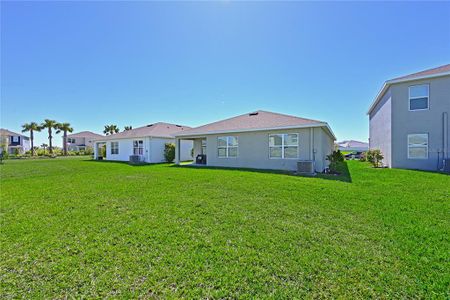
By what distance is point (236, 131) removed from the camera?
14.5 meters

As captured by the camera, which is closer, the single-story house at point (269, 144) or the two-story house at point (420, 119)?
the two-story house at point (420, 119)

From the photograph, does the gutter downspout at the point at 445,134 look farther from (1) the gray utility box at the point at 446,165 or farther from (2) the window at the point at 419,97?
(2) the window at the point at 419,97

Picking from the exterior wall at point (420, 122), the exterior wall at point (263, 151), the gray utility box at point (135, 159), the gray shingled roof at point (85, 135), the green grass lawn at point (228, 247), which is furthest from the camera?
the gray shingled roof at point (85, 135)

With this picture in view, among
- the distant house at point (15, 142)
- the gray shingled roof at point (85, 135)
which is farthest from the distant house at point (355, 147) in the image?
the distant house at point (15, 142)

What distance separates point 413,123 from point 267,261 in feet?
48.1

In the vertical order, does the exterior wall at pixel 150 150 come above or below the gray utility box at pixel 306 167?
above

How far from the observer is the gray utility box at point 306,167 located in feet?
37.0

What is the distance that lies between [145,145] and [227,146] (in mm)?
10061

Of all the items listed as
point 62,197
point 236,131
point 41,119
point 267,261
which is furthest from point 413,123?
point 41,119

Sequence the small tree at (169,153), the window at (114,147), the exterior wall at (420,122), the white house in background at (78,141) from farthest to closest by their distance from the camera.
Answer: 1. the white house in background at (78,141)
2. the window at (114,147)
3. the small tree at (169,153)
4. the exterior wall at (420,122)

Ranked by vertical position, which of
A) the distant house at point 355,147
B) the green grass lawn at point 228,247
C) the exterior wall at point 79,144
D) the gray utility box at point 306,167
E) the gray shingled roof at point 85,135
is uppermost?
the gray shingled roof at point 85,135

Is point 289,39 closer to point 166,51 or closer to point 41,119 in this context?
point 166,51

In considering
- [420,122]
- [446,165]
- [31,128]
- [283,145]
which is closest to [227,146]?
[283,145]

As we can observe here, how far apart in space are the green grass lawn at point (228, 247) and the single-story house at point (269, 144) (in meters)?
6.13
